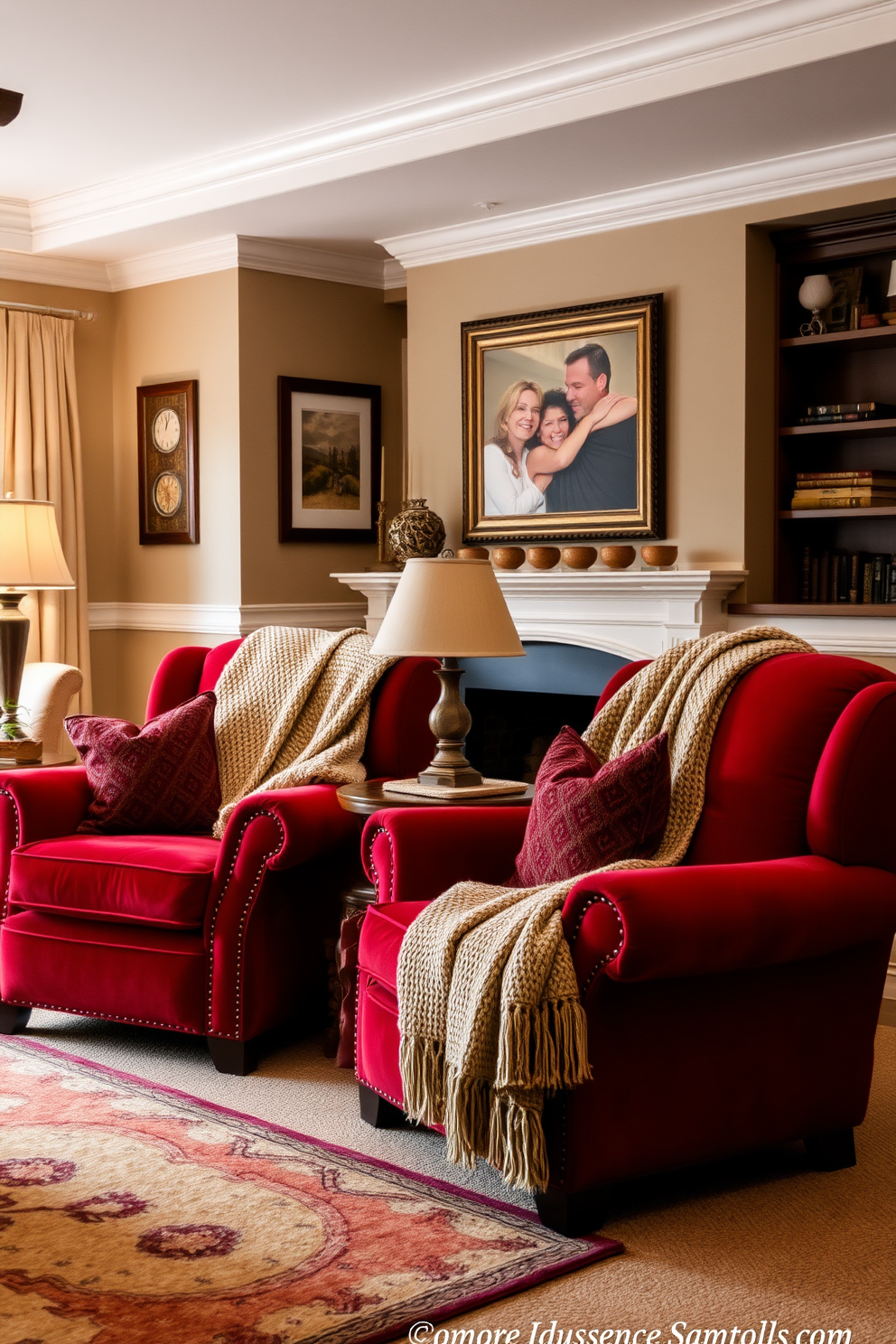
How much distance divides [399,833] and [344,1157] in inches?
26.0

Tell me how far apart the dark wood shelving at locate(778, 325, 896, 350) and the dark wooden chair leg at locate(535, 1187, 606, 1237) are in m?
3.15

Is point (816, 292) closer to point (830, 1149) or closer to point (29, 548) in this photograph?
point (29, 548)

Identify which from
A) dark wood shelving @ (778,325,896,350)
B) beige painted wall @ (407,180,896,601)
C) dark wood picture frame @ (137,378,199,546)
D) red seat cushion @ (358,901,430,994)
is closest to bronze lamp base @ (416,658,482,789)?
red seat cushion @ (358,901,430,994)

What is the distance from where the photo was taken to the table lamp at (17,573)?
169 inches

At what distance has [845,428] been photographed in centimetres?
471

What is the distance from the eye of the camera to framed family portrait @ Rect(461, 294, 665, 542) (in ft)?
16.3

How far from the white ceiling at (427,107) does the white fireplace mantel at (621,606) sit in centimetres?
131

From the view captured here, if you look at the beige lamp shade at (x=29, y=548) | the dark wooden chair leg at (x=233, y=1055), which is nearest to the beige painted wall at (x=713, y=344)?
the beige lamp shade at (x=29, y=548)

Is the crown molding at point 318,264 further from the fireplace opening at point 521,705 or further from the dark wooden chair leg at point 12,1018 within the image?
the dark wooden chair leg at point 12,1018

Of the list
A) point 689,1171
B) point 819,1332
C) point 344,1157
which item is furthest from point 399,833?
point 819,1332

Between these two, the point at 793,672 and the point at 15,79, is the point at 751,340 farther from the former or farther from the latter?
the point at 15,79

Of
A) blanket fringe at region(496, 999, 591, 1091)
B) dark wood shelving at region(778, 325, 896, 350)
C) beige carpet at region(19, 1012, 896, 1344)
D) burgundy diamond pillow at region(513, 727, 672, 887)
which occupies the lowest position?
beige carpet at region(19, 1012, 896, 1344)

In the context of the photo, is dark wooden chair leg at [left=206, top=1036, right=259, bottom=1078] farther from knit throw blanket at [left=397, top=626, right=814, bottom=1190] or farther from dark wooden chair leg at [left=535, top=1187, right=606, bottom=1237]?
dark wooden chair leg at [left=535, top=1187, right=606, bottom=1237]

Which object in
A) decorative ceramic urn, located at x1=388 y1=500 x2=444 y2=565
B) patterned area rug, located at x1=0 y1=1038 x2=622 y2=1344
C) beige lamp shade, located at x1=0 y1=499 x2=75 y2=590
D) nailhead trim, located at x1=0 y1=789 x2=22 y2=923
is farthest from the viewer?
decorative ceramic urn, located at x1=388 y1=500 x2=444 y2=565
